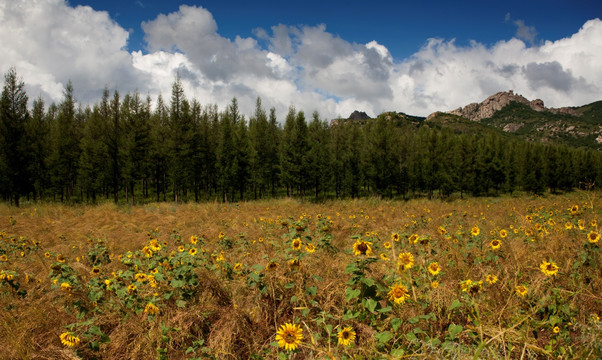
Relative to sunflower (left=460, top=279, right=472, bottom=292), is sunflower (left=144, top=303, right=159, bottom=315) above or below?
below

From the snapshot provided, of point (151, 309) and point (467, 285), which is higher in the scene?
point (467, 285)

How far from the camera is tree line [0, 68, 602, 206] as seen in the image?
2308 cm

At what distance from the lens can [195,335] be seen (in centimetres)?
235

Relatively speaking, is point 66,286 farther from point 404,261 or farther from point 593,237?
point 593,237

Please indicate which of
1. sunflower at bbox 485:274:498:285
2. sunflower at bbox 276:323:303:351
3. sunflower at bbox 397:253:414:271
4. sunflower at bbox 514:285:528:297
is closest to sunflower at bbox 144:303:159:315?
sunflower at bbox 276:323:303:351

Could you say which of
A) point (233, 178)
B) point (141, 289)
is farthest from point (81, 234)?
point (233, 178)

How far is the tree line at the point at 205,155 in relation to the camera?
2308 cm

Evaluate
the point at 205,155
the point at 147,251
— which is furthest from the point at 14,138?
the point at 147,251

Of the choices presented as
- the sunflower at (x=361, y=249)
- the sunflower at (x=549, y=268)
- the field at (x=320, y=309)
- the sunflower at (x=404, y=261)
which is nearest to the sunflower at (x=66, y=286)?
the field at (x=320, y=309)

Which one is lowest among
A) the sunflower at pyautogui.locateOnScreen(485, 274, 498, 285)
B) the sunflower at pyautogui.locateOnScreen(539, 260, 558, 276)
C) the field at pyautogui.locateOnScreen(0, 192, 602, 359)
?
the field at pyautogui.locateOnScreen(0, 192, 602, 359)

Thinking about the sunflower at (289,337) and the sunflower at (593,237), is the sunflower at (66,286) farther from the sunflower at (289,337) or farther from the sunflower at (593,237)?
the sunflower at (593,237)

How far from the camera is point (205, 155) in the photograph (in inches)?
1148

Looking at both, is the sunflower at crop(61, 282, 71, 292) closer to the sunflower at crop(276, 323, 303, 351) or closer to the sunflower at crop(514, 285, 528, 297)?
the sunflower at crop(276, 323, 303, 351)

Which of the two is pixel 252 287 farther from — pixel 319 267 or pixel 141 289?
pixel 141 289
